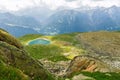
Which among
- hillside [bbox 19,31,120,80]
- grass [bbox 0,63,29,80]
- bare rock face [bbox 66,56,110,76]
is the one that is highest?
grass [bbox 0,63,29,80]

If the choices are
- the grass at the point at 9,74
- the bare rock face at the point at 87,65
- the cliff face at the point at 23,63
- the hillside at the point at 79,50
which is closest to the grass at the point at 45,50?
the hillside at the point at 79,50

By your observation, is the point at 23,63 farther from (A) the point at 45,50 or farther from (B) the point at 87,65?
(A) the point at 45,50

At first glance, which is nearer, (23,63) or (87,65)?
(23,63)

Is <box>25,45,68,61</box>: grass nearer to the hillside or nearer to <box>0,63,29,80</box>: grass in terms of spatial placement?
the hillside

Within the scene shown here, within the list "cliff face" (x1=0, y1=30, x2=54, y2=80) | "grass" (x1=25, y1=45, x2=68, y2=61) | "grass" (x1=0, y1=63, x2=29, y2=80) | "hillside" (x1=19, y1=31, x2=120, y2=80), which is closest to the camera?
"grass" (x1=0, y1=63, x2=29, y2=80)

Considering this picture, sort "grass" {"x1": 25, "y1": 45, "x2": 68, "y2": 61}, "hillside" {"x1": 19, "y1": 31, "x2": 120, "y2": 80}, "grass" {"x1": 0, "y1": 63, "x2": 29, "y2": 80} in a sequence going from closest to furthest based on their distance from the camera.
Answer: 1. "grass" {"x1": 0, "y1": 63, "x2": 29, "y2": 80}
2. "hillside" {"x1": 19, "y1": 31, "x2": 120, "y2": 80}
3. "grass" {"x1": 25, "y1": 45, "x2": 68, "y2": 61}

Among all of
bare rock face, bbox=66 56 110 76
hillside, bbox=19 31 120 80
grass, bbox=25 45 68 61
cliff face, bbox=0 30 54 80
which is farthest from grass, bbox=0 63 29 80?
grass, bbox=25 45 68 61

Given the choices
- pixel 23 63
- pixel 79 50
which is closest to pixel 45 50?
pixel 79 50

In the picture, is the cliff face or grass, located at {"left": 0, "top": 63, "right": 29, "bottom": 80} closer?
grass, located at {"left": 0, "top": 63, "right": 29, "bottom": 80}

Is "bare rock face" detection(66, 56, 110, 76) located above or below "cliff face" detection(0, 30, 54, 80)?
below
